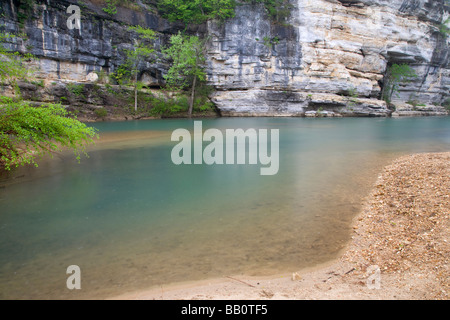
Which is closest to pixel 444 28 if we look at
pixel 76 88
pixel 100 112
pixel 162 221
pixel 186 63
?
pixel 186 63

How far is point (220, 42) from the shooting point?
38219 millimetres

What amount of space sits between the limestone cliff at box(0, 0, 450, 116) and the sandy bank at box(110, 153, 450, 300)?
110 feet

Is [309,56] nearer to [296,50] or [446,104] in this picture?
[296,50]

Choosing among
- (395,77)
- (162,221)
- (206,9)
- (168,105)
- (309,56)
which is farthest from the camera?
(395,77)

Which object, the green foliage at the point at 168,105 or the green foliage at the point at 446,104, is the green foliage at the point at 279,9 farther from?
the green foliage at the point at 446,104

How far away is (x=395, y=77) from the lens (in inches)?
1828

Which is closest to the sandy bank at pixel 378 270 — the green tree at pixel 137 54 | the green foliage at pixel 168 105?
the green foliage at pixel 168 105

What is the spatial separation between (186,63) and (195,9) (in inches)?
363

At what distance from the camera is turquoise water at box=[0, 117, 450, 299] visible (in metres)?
4.20

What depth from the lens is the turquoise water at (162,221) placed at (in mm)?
4203

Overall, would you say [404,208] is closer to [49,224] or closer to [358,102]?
[49,224]

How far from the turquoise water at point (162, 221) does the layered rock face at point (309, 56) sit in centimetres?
2966
